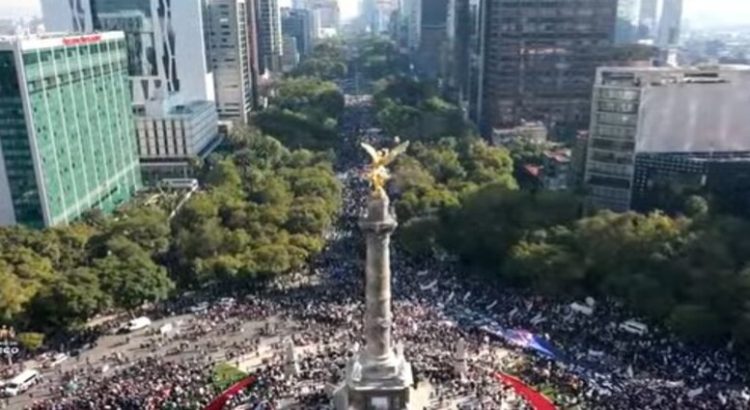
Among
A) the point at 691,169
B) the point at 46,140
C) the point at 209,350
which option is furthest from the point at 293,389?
the point at 691,169

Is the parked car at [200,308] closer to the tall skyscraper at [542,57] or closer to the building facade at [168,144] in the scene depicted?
the building facade at [168,144]

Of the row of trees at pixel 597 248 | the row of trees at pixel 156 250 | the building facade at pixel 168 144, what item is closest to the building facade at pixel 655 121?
the row of trees at pixel 597 248

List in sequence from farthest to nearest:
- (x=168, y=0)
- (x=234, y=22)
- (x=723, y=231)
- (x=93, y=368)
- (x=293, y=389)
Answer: (x=234, y=22) < (x=168, y=0) < (x=723, y=231) < (x=93, y=368) < (x=293, y=389)

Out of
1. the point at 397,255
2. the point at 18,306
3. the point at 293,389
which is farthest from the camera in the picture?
the point at 397,255

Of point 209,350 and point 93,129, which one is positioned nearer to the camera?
point 209,350

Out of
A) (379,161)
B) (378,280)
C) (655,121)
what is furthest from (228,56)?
(379,161)

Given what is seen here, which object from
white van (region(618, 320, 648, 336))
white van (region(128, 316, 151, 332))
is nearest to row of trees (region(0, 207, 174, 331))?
white van (region(128, 316, 151, 332))

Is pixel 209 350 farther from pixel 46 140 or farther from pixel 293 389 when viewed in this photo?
pixel 46 140
